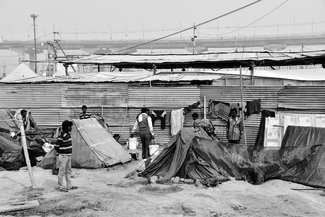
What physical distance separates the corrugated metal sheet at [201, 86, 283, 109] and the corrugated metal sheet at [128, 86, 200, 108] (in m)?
0.48

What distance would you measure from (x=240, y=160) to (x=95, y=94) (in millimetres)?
7033

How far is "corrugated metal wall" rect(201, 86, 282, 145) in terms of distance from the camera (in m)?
13.9

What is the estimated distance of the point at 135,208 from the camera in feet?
24.7

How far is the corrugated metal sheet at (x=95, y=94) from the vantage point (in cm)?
1497

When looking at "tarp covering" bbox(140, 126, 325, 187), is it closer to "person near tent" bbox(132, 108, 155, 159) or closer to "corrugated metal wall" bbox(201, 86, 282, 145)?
"person near tent" bbox(132, 108, 155, 159)

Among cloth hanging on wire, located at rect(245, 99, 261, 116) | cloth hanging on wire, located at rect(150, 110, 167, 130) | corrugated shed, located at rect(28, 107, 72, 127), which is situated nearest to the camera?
cloth hanging on wire, located at rect(245, 99, 261, 116)

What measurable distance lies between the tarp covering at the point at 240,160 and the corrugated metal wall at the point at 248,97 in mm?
3570

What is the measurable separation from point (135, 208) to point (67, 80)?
30.2ft

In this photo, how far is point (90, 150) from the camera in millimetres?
11469

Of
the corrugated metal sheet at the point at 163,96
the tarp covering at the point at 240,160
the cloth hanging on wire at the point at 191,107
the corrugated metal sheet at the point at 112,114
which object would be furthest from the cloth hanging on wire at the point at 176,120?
the tarp covering at the point at 240,160

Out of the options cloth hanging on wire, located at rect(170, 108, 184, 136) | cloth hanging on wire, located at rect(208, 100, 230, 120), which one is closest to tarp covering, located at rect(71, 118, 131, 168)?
cloth hanging on wire, located at rect(170, 108, 184, 136)

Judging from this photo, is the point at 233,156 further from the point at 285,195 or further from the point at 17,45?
the point at 17,45

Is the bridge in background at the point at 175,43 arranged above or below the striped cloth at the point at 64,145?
above

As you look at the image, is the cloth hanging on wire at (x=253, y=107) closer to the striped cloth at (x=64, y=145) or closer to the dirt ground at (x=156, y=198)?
the dirt ground at (x=156, y=198)
